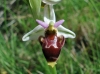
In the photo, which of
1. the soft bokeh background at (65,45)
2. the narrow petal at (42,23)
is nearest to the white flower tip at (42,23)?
the narrow petal at (42,23)

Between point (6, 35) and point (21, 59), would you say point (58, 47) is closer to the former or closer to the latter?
point (21, 59)

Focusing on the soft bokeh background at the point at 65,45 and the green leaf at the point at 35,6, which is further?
the soft bokeh background at the point at 65,45

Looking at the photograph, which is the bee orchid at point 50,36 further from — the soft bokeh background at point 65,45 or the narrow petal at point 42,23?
the soft bokeh background at point 65,45

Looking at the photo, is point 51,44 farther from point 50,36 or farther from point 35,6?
point 35,6

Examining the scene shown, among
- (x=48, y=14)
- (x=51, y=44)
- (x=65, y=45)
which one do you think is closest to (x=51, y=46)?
(x=51, y=44)

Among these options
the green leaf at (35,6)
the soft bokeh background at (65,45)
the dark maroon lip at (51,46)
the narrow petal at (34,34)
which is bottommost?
the soft bokeh background at (65,45)

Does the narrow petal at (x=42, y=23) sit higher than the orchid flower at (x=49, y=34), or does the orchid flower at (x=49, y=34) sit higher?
the narrow petal at (x=42, y=23)

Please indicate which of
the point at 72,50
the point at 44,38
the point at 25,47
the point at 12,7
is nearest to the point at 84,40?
the point at 72,50
